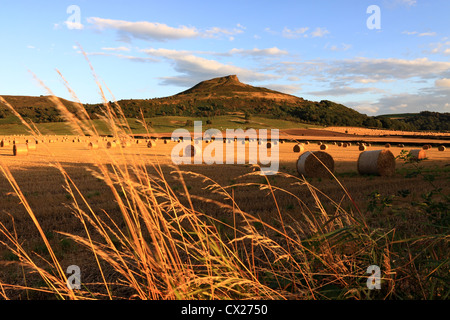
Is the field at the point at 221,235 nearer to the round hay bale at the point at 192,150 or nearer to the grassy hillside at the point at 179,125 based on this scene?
Answer: the round hay bale at the point at 192,150

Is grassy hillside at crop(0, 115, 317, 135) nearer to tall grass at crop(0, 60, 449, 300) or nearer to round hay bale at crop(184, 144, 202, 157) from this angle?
round hay bale at crop(184, 144, 202, 157)

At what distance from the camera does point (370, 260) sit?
10.3 feet

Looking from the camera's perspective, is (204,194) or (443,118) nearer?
(204,194)

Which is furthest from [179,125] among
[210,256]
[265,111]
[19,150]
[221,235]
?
[210,256]

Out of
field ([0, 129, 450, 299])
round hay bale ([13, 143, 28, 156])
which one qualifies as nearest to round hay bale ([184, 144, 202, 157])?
field ([0, 129, 450, 299])

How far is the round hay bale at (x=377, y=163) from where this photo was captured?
18.4 m

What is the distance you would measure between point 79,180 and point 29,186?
2.27 m

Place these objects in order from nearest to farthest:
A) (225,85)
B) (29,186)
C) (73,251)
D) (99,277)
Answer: (99,277) < (73,251) < (29,186) < (225,85)

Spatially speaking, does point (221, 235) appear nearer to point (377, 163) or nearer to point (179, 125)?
point (377, 163)

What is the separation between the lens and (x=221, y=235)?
6863mm

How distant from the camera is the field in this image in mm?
2434

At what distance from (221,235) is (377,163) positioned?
1437cm

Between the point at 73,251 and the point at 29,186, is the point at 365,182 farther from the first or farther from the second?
the point at 29,186
